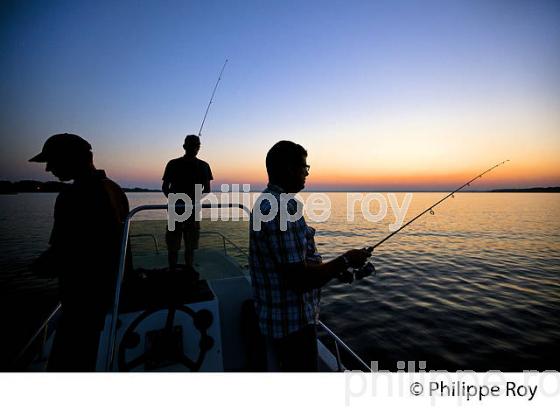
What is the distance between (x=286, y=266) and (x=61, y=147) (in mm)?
1881

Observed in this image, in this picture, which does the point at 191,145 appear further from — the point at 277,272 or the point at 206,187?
the point at 277,272

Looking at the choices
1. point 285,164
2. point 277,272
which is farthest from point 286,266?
point 285,164

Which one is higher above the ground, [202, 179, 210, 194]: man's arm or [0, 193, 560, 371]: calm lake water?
[202, 179, 210, 194]: man's arm

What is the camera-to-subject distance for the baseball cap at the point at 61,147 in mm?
1979

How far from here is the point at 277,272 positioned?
5.33ft

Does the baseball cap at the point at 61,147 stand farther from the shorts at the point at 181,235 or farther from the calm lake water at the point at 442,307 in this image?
Answer: the calm lake water at the point at 442,307

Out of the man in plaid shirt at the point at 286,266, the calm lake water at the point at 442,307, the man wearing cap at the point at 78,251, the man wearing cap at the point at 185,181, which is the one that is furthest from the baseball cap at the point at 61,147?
the calm lake water at the point at 442,307

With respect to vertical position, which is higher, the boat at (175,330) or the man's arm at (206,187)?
the man's arm at (206,187)

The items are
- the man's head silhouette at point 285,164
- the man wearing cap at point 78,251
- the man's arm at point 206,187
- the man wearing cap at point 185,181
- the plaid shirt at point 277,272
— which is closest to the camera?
the plaid shirt at point 277,272

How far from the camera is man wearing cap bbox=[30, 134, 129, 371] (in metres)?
1.95

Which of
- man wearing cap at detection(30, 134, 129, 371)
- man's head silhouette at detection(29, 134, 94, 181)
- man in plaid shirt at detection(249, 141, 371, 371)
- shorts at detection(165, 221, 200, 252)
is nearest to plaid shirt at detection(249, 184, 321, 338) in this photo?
man in plaid shirt at detection(249, 141, 371, 371)

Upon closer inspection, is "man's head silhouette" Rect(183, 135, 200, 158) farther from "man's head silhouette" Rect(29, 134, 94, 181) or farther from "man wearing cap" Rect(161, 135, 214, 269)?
"man's head silhouette" Rect(29, 134, 94, 181)

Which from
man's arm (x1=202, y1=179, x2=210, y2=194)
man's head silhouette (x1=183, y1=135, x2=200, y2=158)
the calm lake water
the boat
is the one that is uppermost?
man's head silhouette (x1=183, y1=135, x2=200, y2=158)

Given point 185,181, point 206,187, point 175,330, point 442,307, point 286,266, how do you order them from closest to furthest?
point 286,266 → point 175,330 → point 185,181 → point 206,187 → point 442,307
